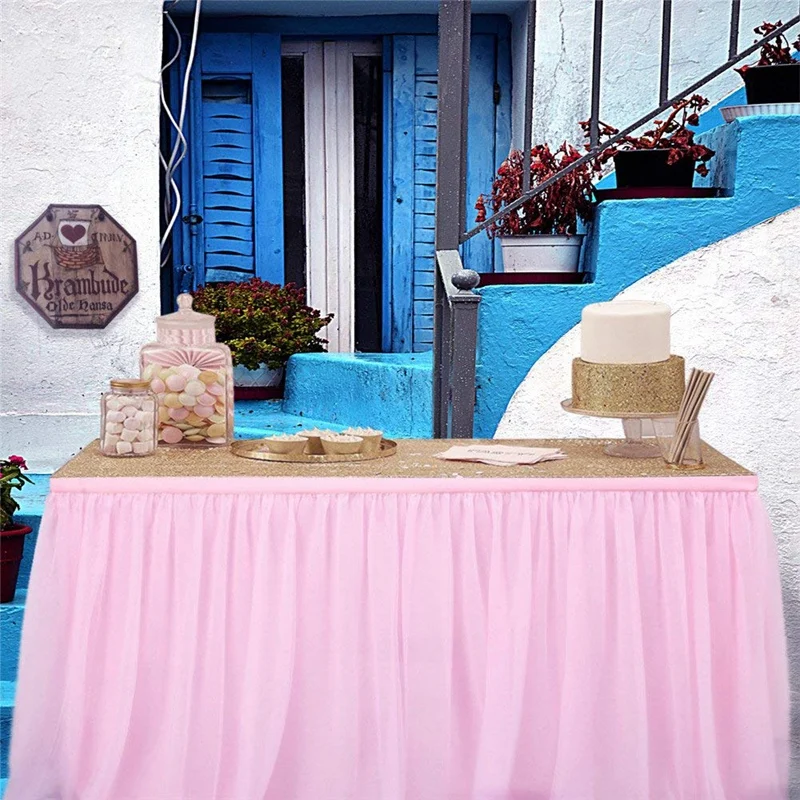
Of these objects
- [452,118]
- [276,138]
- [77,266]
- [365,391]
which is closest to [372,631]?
[452,118]

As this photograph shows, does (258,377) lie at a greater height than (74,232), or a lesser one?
lesser

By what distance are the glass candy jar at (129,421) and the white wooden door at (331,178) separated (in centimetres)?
433

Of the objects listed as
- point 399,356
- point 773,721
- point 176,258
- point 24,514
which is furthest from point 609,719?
point 176,258

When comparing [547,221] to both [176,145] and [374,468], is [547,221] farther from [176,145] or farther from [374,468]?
[176,145]

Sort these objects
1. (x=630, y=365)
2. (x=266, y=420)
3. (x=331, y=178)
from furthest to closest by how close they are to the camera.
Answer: (x=331, y=178)
(x=266, y=420)
(x=630, y=365)

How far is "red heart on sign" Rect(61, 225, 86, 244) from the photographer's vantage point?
588 cm

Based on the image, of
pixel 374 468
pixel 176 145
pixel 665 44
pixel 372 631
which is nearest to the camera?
pixel 372 631

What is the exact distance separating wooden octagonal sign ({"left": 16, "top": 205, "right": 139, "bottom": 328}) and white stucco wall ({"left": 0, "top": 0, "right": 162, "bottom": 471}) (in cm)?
5

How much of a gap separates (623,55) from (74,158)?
3001 mm

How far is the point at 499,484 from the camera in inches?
92.7

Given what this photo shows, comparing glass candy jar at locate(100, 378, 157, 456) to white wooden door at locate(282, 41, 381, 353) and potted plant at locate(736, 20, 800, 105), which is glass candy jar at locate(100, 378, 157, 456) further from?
white wooden door at locate(282, 41, 381, 353)

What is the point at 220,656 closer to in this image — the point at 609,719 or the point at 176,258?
the point at 609,719

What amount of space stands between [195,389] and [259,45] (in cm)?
439

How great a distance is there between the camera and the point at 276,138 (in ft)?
21.6
